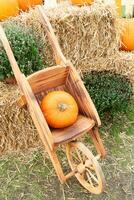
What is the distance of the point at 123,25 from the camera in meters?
3.82

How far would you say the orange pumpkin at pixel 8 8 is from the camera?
354 cm

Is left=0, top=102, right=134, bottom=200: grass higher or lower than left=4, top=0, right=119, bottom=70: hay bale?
lower

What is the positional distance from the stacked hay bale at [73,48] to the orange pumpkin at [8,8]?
0.22 meters

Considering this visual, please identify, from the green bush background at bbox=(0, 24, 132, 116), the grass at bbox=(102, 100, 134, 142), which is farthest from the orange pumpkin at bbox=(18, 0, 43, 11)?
the grass at bbox=(102, 100, 134, 142)

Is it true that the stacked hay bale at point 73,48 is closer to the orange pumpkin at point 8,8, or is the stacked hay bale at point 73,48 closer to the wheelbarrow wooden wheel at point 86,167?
the orange pumpkin at point 8,8

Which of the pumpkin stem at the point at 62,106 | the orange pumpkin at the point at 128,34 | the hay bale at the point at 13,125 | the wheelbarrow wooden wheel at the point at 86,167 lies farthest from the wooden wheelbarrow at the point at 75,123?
the orange pumpkin at the point at 128,34

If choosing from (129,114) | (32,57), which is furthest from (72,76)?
(129,114)

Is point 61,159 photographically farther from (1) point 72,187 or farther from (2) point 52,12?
(2) point 52,12

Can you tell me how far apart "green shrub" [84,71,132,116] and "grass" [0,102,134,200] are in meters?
0.23

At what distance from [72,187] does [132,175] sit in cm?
48

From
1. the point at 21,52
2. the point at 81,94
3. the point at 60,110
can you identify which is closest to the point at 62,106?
the point at 60,110

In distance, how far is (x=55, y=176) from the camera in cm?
303

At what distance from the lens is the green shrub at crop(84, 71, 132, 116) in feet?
11.1

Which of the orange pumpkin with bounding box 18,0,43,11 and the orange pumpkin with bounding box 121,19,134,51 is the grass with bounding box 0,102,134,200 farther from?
the orange pumpkin with bounding box 18,0,43,11
